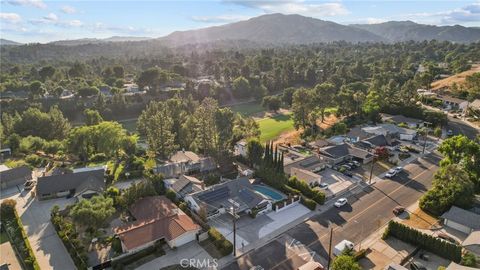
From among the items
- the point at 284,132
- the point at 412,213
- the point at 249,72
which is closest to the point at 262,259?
the point at 412,213

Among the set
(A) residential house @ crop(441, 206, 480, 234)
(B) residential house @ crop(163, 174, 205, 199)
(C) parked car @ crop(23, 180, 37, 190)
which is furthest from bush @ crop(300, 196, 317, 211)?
(C) parked car @ crop(23, 180, 37, 190)

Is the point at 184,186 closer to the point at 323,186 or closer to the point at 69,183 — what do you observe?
the point at 69,183

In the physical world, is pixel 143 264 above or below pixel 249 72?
below

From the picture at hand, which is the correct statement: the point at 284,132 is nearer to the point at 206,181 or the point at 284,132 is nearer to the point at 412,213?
the point at 206,181

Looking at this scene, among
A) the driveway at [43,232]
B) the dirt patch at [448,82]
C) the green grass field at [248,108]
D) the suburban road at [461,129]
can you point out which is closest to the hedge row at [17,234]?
the driveway at [43,232]

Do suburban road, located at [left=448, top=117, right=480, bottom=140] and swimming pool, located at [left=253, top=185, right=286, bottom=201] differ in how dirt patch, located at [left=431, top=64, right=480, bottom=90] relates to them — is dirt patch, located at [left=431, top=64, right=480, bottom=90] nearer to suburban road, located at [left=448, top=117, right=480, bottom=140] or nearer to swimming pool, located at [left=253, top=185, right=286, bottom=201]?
suburban road, located at [left=448, top=117, right=480, bottom=140]

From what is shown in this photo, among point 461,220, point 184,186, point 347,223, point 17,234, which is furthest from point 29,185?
→ point 461,220
